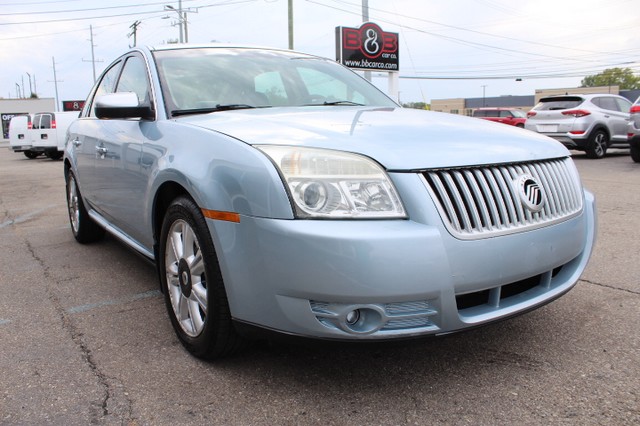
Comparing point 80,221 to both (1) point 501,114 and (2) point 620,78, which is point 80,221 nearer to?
(1) point 501,114

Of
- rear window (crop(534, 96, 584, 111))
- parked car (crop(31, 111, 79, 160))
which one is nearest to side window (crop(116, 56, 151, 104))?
rear window (crop(534, 96, 584, 111))

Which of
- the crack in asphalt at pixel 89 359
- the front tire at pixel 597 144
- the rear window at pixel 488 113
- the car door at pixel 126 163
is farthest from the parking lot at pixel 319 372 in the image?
the rear window at pixel 488 113

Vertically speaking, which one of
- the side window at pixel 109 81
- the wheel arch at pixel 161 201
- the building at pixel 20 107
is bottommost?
the wheel arch at pixel 161 201

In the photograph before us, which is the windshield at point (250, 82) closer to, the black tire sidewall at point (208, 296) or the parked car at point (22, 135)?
the black tire sidewall at point (208, 296)

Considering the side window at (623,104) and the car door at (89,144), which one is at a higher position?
the side window at (623,104)

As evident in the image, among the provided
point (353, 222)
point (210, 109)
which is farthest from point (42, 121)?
point (353, 222)

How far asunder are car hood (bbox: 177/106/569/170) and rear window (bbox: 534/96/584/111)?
39.1 feet

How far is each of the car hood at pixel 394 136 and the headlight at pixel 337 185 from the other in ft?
0.20

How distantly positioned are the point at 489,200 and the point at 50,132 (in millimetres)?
20130

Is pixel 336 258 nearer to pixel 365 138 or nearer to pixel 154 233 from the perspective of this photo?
pixel 365 138

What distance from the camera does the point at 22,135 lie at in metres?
21.0

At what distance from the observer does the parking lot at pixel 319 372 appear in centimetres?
216

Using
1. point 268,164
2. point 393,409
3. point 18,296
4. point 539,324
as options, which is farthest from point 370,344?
point 18,296

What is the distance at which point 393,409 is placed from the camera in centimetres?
218
